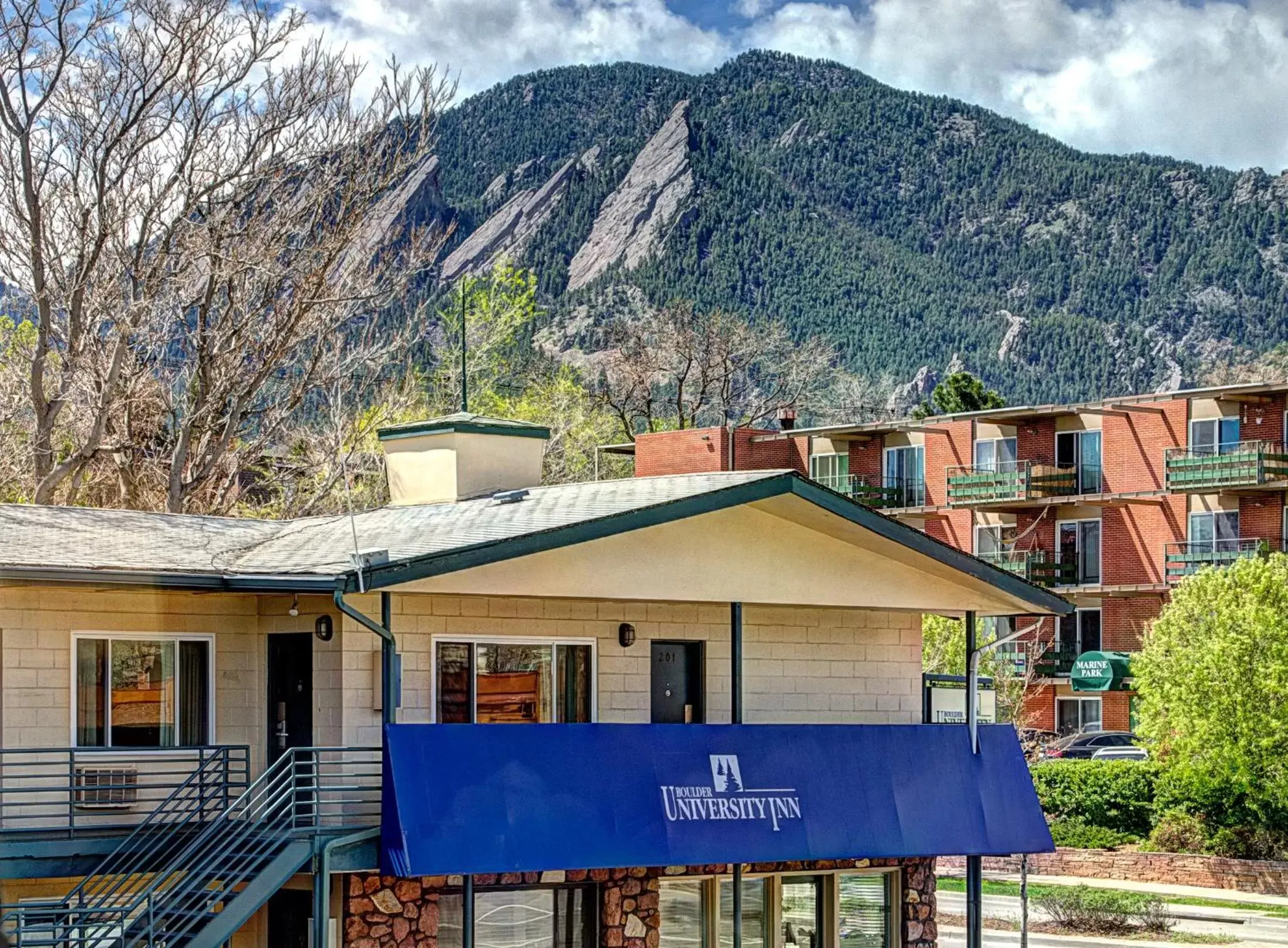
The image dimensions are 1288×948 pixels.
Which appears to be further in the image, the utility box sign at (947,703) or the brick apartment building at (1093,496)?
the brick apartment building at (1093,496)

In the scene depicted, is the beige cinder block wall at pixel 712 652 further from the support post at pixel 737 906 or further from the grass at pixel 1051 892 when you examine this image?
the grass at pixel 1051 892

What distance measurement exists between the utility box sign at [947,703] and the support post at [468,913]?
8.20 meters

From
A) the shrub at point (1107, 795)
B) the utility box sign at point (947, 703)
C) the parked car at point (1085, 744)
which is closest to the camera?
the utility box sign at point (947, 703)

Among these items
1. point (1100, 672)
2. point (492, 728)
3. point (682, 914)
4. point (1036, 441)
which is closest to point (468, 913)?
point (492, 728)

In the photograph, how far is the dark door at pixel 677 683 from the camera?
2484cm

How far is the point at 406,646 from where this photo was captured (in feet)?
73.3

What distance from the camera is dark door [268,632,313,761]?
22.4m

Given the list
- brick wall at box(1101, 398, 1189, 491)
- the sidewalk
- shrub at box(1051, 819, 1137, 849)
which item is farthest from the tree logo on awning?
brick wall at box(1101, 398, 1189, 491)

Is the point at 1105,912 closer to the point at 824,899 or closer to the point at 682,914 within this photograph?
the point at 824,899

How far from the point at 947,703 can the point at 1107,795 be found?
21.1 meters

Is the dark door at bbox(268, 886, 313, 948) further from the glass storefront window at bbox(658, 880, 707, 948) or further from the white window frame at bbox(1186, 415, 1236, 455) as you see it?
the white window frame at bbox(1186, 415, 1236, 455)

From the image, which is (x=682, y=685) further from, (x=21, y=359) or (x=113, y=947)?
(x=21, y=359)

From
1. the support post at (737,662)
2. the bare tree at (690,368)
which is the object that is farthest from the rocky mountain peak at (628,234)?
the support post at (737,662)

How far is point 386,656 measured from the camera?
21141mm
